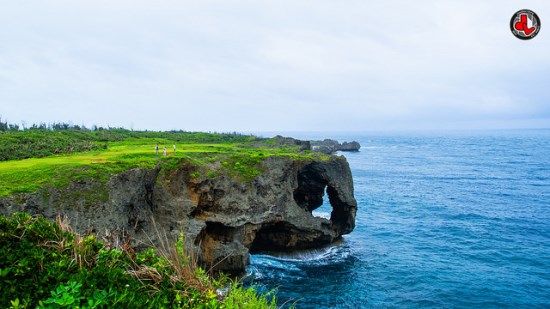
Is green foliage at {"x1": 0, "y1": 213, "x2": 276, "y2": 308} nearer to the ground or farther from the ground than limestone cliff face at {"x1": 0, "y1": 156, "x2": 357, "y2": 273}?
farther from the ground

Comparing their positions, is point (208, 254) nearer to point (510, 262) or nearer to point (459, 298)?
point (459, 298)

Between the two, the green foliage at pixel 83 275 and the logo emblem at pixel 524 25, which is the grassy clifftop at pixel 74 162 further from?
the logo emblem at pixel 524 25

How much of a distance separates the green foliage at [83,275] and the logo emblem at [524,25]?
52.5 feet

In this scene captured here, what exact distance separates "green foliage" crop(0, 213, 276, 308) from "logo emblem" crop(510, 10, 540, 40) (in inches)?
630

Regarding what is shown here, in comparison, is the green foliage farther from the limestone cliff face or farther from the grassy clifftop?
the grassy clifftop

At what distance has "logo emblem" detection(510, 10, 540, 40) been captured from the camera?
635 inches

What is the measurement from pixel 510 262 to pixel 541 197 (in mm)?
28736

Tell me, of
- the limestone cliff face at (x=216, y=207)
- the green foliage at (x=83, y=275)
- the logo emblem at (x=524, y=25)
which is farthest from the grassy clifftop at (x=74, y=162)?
the logo emblem at (x=524, y=25)

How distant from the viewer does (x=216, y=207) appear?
27.0 metres

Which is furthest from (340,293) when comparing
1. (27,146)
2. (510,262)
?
(27,146)

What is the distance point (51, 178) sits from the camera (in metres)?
19.7

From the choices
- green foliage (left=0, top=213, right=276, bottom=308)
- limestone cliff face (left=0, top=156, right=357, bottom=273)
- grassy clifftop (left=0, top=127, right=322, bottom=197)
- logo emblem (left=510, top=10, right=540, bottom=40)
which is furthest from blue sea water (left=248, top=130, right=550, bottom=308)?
logo emblem (left=510, top=10, right=540, bottom=40)

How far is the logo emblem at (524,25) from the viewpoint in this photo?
16.1m

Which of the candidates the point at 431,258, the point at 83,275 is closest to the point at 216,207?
the point at 431,258
